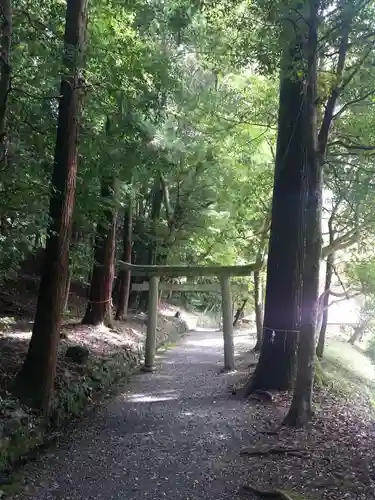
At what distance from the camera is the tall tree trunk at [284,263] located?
8.31 m

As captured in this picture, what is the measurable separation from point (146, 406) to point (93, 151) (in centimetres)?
478

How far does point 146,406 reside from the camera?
339 inches

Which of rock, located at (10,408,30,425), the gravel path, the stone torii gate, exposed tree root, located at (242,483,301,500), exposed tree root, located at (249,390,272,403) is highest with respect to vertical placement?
the stone torii gate

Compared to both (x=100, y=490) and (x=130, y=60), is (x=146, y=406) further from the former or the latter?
(x=130, y=60)

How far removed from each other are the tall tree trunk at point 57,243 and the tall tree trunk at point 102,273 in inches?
202

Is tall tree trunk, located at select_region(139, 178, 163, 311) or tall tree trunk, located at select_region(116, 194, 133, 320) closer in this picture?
tall tree trunk, located at select_region(116, 194, 133, 320)

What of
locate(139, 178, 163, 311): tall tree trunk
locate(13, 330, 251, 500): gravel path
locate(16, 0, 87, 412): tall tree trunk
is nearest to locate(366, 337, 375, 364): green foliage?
locate(139, 178, 163, 311): tall tree trunk

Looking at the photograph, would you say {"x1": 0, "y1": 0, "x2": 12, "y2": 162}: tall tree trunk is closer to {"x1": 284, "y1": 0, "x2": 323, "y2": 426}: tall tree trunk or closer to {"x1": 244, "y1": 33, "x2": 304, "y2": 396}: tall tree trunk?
{"x1": 284, "y1": 0, "x2": 323, "y2": 426}: tall tree trunk

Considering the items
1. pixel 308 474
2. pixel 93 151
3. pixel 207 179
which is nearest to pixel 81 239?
pixel 93 151

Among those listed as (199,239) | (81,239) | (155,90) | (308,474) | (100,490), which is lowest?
(100,490)

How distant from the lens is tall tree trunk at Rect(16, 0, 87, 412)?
6.95 metres

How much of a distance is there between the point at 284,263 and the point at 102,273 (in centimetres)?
623

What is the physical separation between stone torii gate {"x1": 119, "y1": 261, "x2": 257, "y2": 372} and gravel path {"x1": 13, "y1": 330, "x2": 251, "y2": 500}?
81.4 inches

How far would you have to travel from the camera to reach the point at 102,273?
1334 cm
